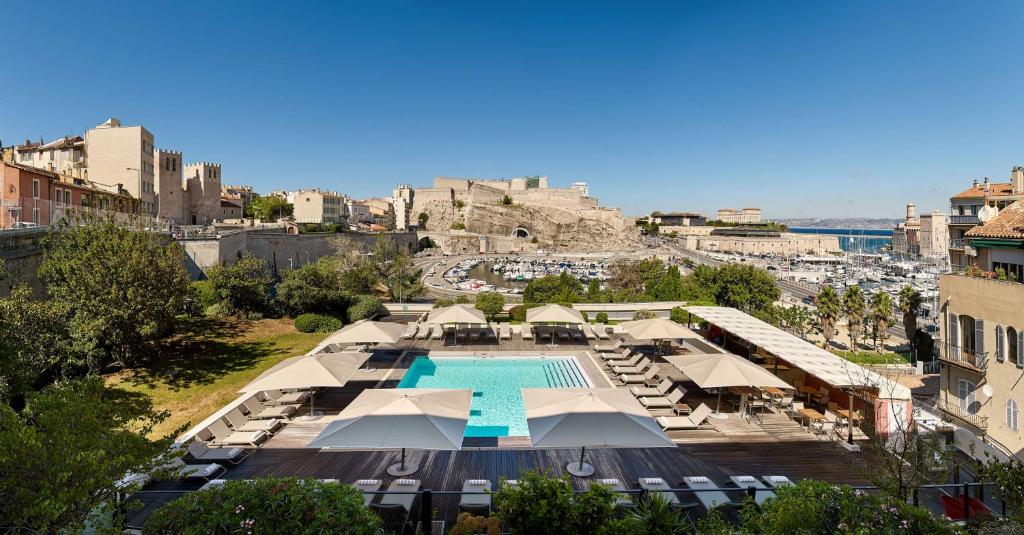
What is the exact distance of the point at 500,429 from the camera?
10.5 m

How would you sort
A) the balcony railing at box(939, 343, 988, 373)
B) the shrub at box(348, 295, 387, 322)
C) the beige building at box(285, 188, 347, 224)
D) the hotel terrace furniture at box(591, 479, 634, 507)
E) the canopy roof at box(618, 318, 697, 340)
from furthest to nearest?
Result: 1. the beige building at box(285, 188, 347, 224)
2. the shrub at box(348, 295, 387, 322)
3. the canopy roof at box(618, 318, 697, 340)
4. the balcony railing at box(939, 343, 988, 373)
5. the hotel terrace furniture at box(591, 479, 634, 507)

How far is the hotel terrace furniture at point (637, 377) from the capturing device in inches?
494

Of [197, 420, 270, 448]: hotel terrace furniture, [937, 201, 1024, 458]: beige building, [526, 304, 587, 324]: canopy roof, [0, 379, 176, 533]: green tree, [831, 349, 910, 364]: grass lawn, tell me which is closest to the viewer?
[0, 379, 176, 533]: green tree

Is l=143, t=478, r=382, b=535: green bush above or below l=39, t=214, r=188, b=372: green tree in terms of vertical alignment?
below

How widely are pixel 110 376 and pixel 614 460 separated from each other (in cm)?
1321

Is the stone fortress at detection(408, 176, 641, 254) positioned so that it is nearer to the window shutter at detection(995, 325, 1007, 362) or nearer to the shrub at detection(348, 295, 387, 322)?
the shrub at detection(348, 295, 387, 322)

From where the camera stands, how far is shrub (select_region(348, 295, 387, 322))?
21.2 metres

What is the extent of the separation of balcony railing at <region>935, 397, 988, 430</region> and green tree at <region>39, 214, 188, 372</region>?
20.7 meters

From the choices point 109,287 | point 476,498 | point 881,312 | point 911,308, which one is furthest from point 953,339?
point 109,287

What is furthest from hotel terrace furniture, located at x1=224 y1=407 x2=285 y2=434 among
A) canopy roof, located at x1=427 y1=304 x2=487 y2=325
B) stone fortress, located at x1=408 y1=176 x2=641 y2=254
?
stone fortress, located at x1=408 y1=176 x2=641 y2=254

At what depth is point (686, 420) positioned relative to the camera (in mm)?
9797

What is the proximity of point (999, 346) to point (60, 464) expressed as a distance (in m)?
16.7

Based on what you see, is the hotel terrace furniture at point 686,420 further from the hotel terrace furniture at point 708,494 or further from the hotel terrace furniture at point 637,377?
the hotel terrace furniture at point 637,377

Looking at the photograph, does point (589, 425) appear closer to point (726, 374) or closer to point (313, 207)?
point (726, 374)
